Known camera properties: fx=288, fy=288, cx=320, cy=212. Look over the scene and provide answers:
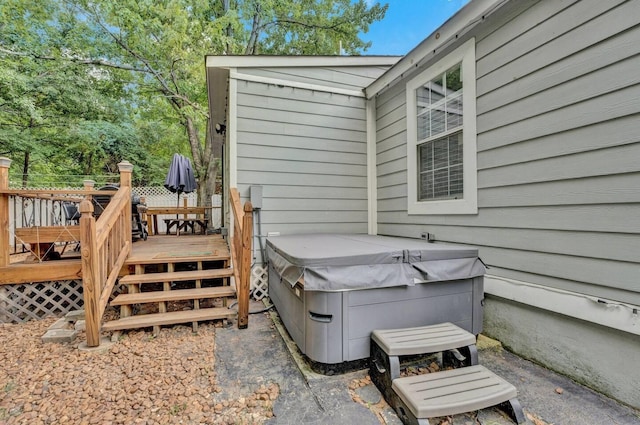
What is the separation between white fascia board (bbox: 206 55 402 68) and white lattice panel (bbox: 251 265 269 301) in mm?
2878

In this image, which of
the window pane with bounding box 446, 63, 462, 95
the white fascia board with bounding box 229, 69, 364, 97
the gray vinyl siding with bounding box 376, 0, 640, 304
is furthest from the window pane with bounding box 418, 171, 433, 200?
the white fascia board with bounding box 229, 69, 364, 97

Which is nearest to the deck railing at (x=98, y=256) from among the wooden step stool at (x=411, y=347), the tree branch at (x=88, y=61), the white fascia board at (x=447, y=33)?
the wooden step stool at (x=411, y=347)

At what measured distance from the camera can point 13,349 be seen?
8.73 feet

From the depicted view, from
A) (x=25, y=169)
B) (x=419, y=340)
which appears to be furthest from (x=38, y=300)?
(x=25, y=169)

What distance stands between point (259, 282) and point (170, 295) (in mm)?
1205

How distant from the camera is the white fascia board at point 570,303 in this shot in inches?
71.0

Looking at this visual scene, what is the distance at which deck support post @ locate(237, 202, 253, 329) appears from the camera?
9.50 feet

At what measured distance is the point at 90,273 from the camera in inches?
101

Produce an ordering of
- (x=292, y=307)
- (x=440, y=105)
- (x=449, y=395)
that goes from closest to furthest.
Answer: (x=449, y=395) < (x=292, y=307) < (x=440, y=105)

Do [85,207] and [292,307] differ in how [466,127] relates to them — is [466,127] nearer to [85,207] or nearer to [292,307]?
[292,307]

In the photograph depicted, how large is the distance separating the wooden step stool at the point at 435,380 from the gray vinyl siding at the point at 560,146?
3.10 feet

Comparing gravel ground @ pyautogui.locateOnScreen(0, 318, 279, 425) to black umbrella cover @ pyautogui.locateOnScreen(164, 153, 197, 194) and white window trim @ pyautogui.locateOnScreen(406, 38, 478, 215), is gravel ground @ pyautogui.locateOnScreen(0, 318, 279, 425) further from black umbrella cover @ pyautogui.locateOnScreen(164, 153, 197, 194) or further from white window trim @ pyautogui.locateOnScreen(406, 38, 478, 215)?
black umbrella cover @ pyautogui.locateOnScreen(164, 153, 197, 194)

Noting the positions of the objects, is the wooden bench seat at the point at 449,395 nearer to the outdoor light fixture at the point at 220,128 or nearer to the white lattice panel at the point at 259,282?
the white lattice panel at the point at 259,282

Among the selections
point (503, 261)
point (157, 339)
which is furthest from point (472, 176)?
point (157, 339)
